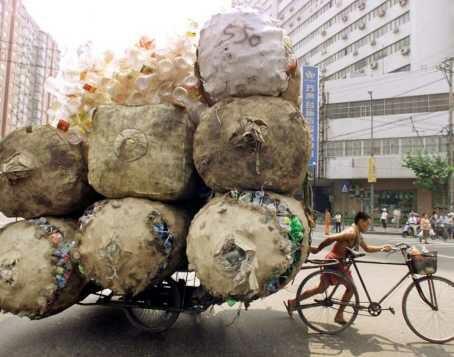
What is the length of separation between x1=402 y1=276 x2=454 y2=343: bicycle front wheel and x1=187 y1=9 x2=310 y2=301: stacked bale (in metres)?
1.75

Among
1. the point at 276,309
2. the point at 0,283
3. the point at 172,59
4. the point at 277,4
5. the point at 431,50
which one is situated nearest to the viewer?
the point at 0,283

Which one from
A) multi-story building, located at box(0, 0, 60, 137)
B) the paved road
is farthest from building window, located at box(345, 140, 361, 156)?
multi-story building, located at box(0, 0, 60, 137)

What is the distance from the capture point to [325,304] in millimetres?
4383

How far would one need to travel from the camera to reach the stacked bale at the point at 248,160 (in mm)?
2666

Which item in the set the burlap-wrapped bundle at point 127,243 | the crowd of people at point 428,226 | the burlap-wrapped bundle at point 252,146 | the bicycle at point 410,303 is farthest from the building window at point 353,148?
the burlap-wrapped bundle at point 127,243

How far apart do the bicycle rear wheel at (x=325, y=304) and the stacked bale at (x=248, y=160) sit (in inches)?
56.3

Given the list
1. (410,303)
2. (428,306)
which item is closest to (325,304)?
(410,303)

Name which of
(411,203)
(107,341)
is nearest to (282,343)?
(107,341)

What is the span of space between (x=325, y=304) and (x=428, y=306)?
990mm

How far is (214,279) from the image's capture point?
267 centimetres

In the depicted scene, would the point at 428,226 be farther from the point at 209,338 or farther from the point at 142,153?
the point at 142,153

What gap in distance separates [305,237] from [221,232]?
69 cm

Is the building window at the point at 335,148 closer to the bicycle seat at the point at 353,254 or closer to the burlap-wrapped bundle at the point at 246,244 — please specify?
the bicycle seat at the point at 353,254

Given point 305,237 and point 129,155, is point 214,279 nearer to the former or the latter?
point 305,237
